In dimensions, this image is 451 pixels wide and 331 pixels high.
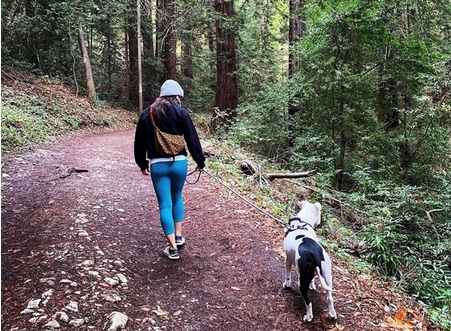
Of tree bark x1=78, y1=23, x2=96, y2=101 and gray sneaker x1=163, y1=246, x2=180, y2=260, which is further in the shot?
tree bark x1=78, y1=23, x2=96, y2=101

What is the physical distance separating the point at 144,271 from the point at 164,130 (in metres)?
1.48

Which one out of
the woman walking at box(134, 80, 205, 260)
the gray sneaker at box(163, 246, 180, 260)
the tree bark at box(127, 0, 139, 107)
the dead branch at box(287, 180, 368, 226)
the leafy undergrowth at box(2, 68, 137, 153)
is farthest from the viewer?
the tree bark at box(127, 0, 139, 107)

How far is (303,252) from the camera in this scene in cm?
308

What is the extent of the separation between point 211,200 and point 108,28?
14987 mm

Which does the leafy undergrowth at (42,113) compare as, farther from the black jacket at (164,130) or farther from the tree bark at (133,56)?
the black jacket at (164,130)

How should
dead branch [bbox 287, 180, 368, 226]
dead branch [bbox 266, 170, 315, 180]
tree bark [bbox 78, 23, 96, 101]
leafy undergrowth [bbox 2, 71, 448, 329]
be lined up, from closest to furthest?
leafy undergrowth [bbox 2, 71, 448, 329], dead branch [bbox 287, 180, 368, 226], dead branch [bbox 266, 170, 315, 180], tree bark [bbox 78, 23, 96, 101]

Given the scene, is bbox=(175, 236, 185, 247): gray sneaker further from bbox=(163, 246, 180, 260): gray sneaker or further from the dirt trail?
bbox=(163, 246, 180, 260): gray sneaker

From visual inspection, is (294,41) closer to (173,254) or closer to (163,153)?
(163,153)

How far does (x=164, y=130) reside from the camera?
11.9 feet

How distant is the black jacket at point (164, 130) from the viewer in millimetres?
3648

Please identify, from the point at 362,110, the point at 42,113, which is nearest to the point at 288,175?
the point at 362,110

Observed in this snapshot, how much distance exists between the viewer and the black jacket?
365 cm

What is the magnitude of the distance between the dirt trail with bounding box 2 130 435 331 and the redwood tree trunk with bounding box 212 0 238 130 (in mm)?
6520

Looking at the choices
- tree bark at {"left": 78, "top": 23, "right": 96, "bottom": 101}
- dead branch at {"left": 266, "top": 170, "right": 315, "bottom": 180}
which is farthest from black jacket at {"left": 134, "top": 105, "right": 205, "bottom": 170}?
tree bark at {"left": 78, "top": 23, "right": 96, "bottom": 101}
